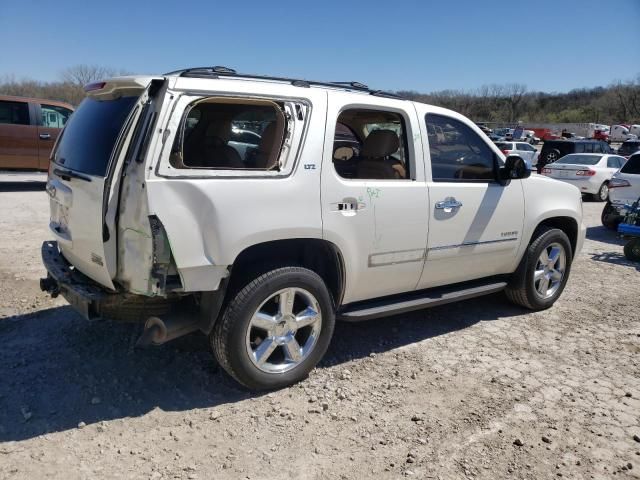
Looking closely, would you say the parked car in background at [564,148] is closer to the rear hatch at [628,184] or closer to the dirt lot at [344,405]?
the rear hatch at [628,184]

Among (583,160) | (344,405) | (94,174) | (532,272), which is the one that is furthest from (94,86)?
(583,160)

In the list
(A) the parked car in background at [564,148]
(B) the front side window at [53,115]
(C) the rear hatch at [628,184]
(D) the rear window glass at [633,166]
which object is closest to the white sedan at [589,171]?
(A) the parked car in background at [564,148]

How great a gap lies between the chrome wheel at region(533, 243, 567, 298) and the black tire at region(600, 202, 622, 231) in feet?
17.9

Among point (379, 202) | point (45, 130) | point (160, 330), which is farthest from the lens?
point (45, 130)

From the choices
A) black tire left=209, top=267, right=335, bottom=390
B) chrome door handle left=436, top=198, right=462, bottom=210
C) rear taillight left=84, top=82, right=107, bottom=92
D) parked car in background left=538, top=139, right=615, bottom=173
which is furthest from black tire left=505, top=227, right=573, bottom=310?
parked car in background left=538, top=139, right=615, bottom=173

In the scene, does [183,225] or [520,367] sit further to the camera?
[520,367]

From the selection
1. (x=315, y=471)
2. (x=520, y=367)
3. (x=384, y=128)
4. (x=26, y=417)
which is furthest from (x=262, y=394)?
(x=384, y=128)

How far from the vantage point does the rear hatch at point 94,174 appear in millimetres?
2988

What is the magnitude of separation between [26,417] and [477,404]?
2801 millimetres

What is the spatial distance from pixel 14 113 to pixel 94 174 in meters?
10.4

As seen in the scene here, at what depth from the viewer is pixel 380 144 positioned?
4.33 metres

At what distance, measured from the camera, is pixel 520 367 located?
405cm

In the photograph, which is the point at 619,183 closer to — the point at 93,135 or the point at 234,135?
the point at 234,135

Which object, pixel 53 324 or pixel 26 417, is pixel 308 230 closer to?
pixel 26 417
